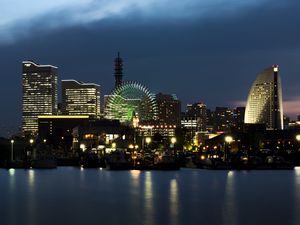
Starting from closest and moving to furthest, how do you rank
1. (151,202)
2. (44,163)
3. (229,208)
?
(229,208)
(151,202)
(44,163)

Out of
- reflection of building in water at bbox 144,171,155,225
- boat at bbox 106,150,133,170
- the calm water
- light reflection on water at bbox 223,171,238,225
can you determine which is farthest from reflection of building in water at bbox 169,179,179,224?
boat at bbox 106,150,133,170

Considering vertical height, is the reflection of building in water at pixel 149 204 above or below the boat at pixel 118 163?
below

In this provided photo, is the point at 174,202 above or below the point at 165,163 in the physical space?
below

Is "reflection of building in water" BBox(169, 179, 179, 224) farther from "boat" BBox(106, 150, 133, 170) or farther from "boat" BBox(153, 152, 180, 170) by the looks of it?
"boat" BBox(106, 150, 133, 170)

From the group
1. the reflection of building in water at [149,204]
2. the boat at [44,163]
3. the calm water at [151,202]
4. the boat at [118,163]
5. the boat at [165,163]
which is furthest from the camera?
the boat at [44,163]

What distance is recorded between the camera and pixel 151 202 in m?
53.1

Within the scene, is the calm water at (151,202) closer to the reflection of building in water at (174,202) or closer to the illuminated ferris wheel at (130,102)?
the reflection of building in water at (174,202)

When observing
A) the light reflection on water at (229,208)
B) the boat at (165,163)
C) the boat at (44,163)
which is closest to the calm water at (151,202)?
the light reflection on water at (229,208)

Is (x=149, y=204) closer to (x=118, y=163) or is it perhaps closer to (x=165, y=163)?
(x=165, y=163)

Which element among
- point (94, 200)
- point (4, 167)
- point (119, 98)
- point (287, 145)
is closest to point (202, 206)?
point (94, 200)

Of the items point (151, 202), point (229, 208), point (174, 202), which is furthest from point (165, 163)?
point (229, 208)

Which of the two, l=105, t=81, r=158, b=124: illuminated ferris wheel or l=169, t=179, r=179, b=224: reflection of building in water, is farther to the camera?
l=105, t=81, r=158, b=124: illuminated ferris wheel

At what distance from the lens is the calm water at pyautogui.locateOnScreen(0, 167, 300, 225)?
4272 cm

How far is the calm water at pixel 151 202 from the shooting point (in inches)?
1682
